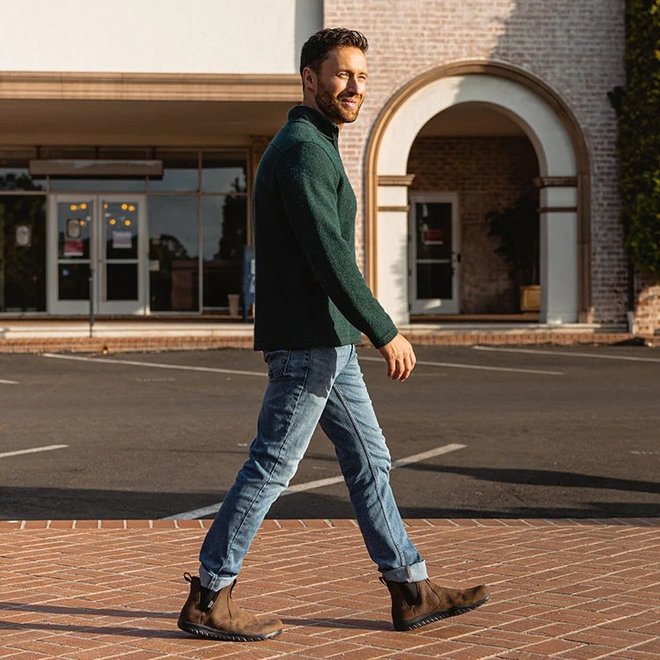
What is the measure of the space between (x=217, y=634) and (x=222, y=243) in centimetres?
2405

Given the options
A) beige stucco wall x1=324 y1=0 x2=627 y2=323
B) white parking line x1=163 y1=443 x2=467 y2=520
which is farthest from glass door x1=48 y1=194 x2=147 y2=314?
white parking line x1=163 y1=443 x2=467 y2=520

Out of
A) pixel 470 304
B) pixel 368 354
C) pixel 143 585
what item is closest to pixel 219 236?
pixel 470 304

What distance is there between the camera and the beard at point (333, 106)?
4.90 metres

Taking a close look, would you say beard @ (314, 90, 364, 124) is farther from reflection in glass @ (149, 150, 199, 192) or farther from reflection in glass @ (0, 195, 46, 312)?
reflection in glass @ (0, 195, 46, 312)

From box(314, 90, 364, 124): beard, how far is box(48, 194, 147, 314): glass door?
2403 cm

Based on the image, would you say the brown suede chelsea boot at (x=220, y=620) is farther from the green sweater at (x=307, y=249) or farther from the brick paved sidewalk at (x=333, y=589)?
the green sweater at (x=307, y=249)

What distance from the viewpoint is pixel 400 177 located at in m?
23.7

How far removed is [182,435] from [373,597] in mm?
6221

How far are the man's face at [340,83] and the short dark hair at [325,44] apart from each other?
0.01m

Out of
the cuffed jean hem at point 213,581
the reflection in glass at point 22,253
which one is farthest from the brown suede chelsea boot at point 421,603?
the reflection in glass at point 22,253

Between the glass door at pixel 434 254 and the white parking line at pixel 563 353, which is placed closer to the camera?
the white parking line at pixel 563 353

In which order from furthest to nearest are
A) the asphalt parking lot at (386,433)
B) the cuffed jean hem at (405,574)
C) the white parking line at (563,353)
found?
the white parking line at (563,353)
the asphalt parking lot at (386,433)
the cuffed jean hem at (405,574)

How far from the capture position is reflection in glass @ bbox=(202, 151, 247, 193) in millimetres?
28625

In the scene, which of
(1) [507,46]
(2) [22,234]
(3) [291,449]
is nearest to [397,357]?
(3) [291,449]
